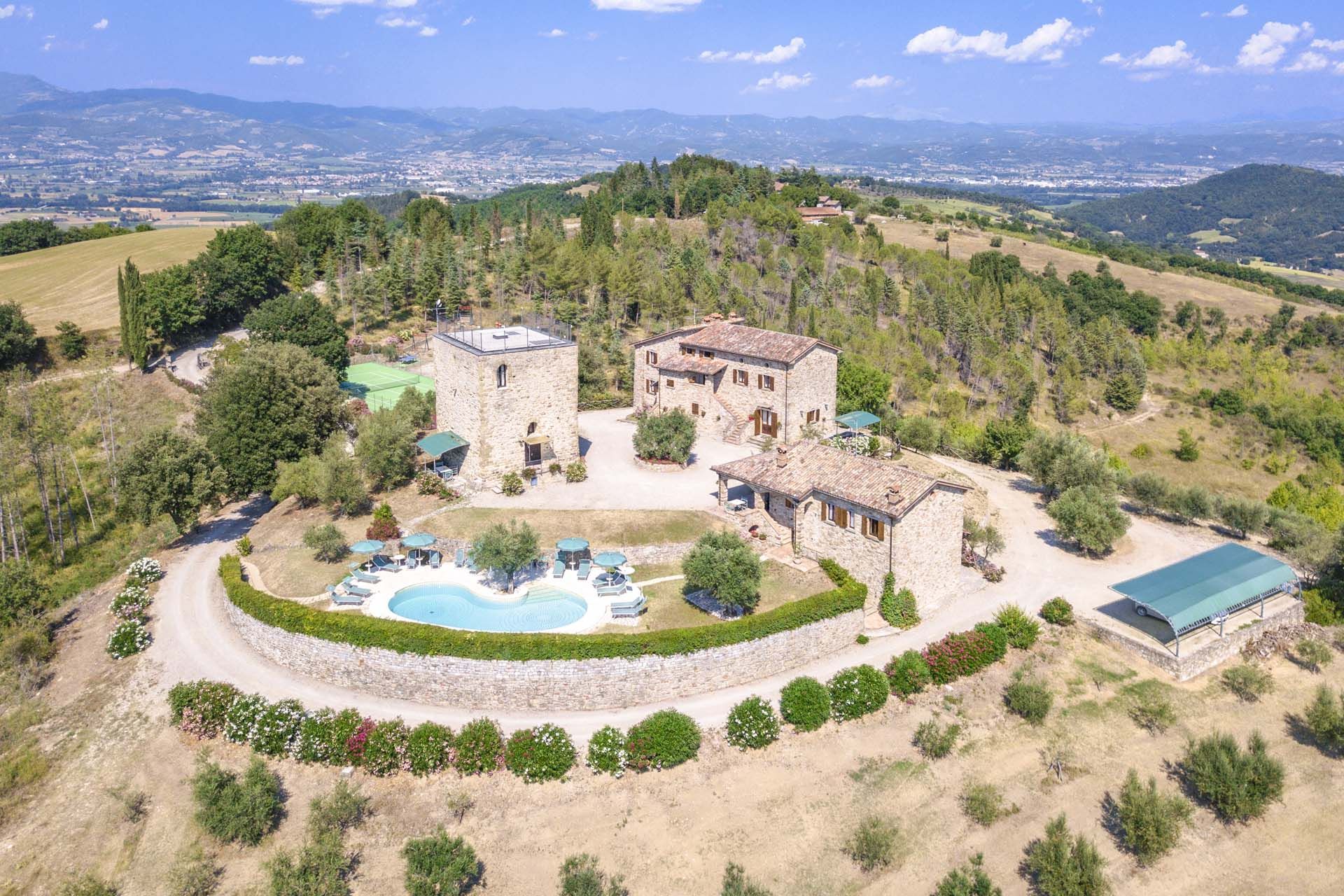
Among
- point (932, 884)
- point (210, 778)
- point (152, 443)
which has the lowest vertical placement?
point (932, 884)

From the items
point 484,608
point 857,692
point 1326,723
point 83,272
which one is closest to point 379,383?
point 484,608

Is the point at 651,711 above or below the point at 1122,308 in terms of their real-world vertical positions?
below

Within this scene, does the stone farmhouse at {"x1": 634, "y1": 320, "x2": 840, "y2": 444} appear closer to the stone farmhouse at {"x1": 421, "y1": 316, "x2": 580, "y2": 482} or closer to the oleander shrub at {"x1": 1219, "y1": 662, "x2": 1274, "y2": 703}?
the stone farmhouse at {"x1": 421, "y1": 316, "x2": 580, "y2": 482}

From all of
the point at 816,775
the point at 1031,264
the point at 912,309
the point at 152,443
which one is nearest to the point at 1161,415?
the point at 912,309

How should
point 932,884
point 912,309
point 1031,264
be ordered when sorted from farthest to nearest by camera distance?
point 1031,264 → point 912,309 → point 932,884

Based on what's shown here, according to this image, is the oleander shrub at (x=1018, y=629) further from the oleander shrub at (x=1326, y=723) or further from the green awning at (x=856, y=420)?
the green awning at (x=856, y=420)

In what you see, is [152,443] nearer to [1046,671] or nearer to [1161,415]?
[1046,671]

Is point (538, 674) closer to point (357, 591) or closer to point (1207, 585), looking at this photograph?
point (357, 591)

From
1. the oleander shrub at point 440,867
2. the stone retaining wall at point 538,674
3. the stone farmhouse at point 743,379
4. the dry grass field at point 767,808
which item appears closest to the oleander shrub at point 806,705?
the dry grass field at point 767,808
